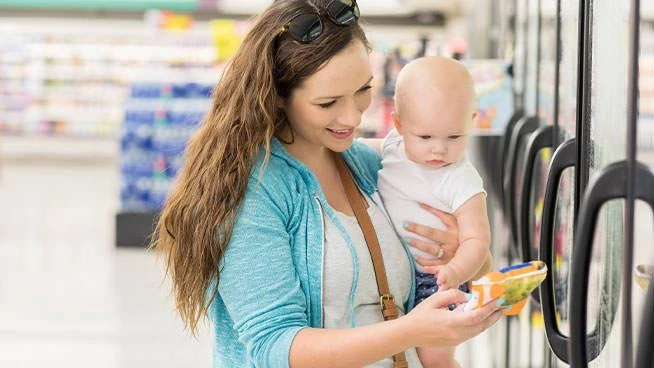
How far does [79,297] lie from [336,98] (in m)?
6.23

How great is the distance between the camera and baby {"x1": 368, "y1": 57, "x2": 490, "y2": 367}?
2297 millimetres

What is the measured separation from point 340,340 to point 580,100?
60 centimetres

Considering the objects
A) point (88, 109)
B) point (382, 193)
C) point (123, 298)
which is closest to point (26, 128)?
point (88, 109)

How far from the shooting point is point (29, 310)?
7582 mm

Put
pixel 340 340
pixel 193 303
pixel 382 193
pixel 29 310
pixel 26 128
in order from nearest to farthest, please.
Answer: pixel 340 340
pixel 193 303
pixel 382 193
pixel 29 310
pixel 26 128

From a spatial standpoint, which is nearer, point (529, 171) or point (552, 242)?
point (552, 242)

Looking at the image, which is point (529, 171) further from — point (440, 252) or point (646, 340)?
point (646, 340)

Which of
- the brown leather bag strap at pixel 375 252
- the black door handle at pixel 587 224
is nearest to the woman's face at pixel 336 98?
the brown leather bag strap at pixel 375 252

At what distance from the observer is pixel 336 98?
2113mm

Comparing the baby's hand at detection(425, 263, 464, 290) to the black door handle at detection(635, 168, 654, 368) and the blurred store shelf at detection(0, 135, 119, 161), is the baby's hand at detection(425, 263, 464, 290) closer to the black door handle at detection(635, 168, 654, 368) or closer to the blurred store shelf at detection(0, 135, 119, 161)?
the black door handle at detection(635, 168, 654, 368)

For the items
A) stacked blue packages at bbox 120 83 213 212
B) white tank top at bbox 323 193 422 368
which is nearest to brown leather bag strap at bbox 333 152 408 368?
white tank top at bbox 323 193 422 368

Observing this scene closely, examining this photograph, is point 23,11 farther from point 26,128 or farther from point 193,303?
point 193,303

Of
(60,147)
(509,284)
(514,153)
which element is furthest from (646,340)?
(60,147)

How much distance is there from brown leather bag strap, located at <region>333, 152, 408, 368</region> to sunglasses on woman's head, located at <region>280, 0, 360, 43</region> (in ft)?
1.05
